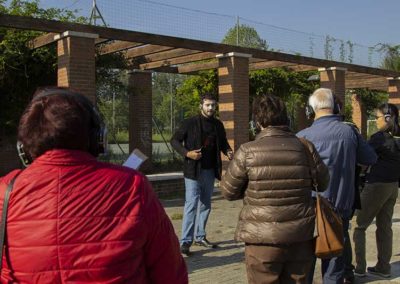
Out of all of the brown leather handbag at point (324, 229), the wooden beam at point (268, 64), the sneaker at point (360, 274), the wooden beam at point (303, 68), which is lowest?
the sneaker at point (360, 274)

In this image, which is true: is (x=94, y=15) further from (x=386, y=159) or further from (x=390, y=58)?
(x=390, y=58)

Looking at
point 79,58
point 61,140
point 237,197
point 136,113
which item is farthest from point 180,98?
point 61,140

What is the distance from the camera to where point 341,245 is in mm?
3549

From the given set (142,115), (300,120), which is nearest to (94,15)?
(142,115)

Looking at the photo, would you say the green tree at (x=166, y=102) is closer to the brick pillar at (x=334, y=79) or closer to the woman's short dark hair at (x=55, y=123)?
the brick pillar at (x=334, y=79)

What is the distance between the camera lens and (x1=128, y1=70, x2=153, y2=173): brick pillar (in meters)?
15.3

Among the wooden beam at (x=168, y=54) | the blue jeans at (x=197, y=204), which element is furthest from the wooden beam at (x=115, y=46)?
the blue jeans at (x=197, y=204)

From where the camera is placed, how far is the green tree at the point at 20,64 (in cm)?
1050

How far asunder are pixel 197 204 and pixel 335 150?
2362 millimetres

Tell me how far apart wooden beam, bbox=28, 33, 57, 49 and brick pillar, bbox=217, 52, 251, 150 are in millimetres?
3980

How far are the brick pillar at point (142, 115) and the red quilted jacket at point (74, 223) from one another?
13.8 m

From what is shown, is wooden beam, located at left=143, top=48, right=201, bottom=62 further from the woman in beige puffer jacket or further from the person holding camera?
the woman in beige puffer jacket

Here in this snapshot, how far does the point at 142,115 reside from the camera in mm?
15805

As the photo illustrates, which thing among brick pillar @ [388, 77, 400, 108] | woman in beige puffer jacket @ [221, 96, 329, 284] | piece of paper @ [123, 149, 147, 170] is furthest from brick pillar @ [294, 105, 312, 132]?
piece of paper @ [123, 149, 147, 170]
